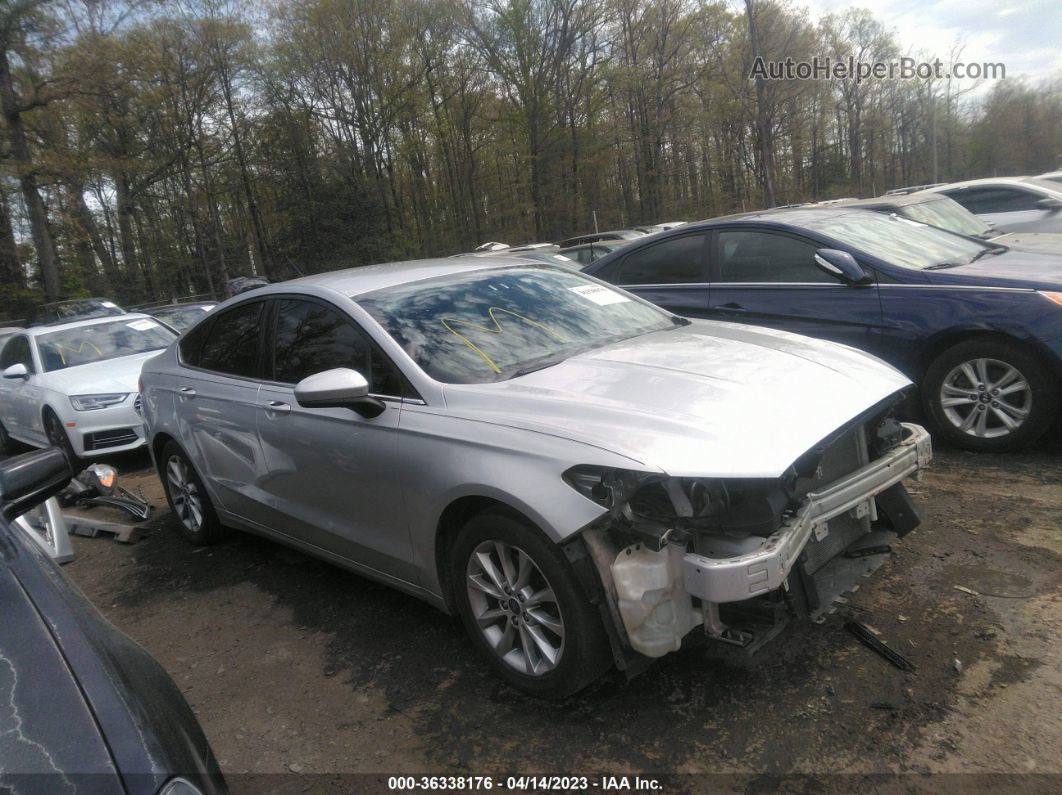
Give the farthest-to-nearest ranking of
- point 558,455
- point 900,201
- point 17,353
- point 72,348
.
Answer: point 17,353, point 72,348, point 900,201, point 558,455

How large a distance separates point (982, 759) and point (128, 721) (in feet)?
7.69

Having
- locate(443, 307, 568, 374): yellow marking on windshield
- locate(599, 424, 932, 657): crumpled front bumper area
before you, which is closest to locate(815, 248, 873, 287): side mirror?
locate(443, 307, 568, 374): yellow marking on windshield

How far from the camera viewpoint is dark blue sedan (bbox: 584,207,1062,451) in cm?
450

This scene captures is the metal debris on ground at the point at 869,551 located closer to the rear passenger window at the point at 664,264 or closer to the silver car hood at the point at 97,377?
the rear passenger window at the point at 664,264

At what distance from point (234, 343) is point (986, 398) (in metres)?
4.64

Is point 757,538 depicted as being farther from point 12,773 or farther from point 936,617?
point 12,773

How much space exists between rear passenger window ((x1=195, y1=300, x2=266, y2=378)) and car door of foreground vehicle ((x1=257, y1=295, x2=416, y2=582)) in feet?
0.69

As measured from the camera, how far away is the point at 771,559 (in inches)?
91.0

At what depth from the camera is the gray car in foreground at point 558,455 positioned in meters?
2.41

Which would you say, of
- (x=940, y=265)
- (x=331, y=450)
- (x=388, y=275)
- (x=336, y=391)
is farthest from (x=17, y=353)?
(x=940, y=265)

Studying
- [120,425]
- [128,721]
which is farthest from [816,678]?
[120,425]

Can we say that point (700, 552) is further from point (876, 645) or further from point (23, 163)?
point (23, 163)

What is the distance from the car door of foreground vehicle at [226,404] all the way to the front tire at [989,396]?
4.24 m

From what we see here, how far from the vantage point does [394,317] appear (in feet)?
11.2
